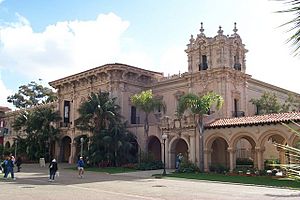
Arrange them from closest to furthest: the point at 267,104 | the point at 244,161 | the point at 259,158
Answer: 1. the point at 259,158
2. the point at 244,161
3. the point at 267,104

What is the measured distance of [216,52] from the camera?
117 feet

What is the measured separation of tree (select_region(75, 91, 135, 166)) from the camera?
3350 centimetres

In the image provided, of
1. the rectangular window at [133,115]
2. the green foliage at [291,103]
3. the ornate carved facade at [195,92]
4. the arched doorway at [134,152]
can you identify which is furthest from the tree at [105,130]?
the green foliage at [291,103]

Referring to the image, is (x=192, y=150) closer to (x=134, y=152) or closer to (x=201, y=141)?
(x=201, y=141)

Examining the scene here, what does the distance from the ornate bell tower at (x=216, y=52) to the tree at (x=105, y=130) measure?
969cm

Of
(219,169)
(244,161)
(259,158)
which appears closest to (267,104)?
(244,161)

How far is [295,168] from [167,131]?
3054cm

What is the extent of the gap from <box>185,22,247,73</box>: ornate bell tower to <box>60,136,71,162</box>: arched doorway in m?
19.8

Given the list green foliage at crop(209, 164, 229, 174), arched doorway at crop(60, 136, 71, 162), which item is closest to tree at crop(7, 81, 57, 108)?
arched doorway at crop(60, 136, 71, 162)

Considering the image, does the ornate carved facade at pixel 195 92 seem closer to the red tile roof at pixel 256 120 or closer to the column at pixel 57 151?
the column at pixel 57 151

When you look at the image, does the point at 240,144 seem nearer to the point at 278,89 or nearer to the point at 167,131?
the point at 167,131

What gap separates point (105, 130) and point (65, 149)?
1509 cm

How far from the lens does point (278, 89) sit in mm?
43312

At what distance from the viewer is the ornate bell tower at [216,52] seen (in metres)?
35.3
